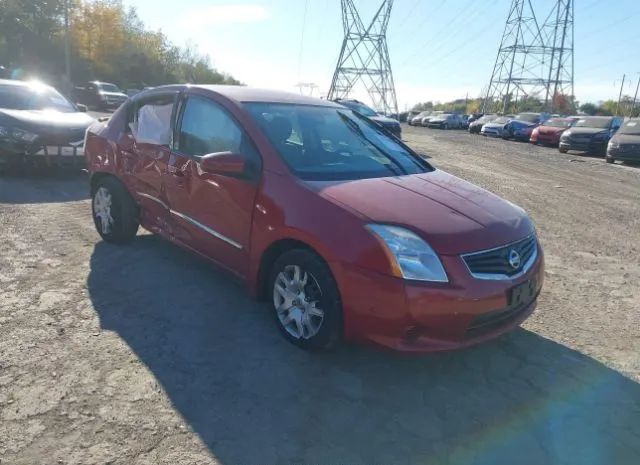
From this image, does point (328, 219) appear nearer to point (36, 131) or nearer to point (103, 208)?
point (103, 208)

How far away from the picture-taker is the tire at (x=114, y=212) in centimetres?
496

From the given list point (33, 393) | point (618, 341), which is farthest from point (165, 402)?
point (618, 341)

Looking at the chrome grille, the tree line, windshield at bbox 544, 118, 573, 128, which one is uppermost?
the tree line

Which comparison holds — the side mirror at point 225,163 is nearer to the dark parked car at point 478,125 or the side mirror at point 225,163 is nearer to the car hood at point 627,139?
the car hood at point 627,139

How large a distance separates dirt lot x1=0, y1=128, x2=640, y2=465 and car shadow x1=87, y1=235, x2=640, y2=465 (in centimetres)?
1

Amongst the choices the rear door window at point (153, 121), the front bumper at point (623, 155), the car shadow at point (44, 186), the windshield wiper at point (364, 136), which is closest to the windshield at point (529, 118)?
the front bumper at point (623, 155)

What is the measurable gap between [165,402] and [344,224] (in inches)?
54.8

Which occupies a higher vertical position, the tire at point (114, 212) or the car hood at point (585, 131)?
the car hood at point (585, 131)

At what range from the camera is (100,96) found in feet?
98.2

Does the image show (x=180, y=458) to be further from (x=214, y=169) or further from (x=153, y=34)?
(x=153, y=34)

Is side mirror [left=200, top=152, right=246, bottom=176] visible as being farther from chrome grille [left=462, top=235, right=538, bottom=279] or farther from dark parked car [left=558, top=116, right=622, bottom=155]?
dark parked car [left=558, top=116, right=622, bottom=155]

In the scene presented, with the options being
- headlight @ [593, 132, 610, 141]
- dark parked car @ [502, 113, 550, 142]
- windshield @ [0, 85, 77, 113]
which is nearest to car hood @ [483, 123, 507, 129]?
dark parked car @ [502, 113, 550, 142]

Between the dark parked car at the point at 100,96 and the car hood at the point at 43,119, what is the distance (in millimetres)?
22316

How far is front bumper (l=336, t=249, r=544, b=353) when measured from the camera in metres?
2.87
